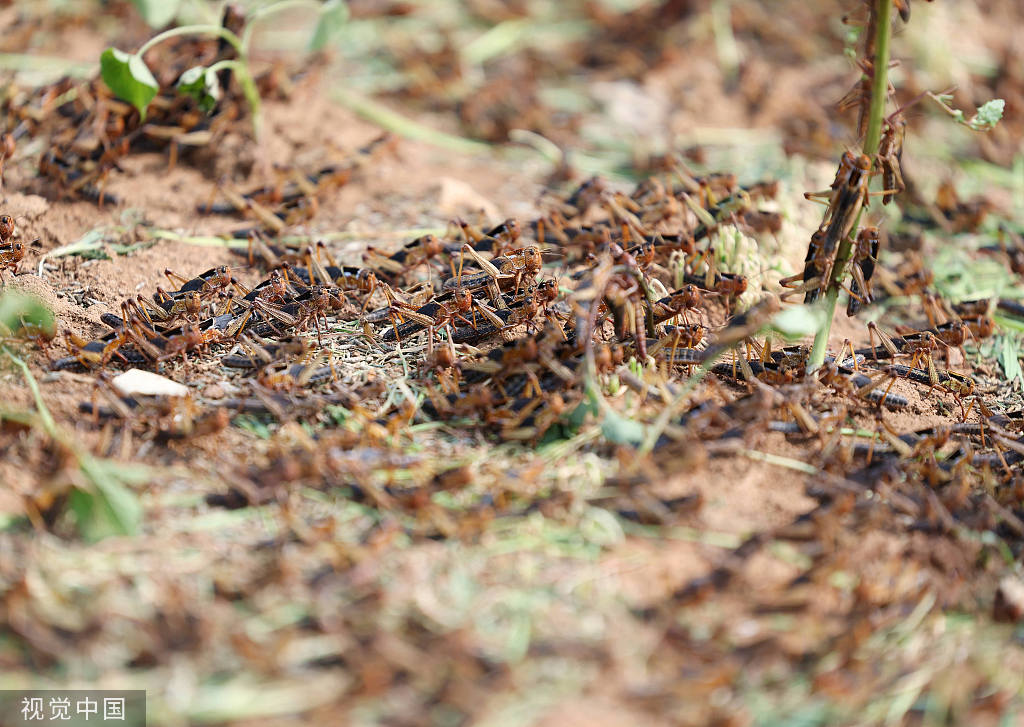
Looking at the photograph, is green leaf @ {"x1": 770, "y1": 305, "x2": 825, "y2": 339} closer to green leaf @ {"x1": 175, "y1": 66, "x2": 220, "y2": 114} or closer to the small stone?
the small stone

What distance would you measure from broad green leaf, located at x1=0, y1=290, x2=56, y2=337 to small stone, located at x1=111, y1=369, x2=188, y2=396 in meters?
0.29

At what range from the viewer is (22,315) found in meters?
3.04

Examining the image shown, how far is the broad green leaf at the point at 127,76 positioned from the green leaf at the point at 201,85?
0.15 m

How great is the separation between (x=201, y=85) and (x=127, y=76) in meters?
0.35

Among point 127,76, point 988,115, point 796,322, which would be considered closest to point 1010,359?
point 988,115

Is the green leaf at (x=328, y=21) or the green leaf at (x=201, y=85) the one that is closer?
the green leaf at (x=201, y=85)

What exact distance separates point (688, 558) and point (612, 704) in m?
0.48

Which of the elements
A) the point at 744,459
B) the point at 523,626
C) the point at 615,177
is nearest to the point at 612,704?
the point at 523,626

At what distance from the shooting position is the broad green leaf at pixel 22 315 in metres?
2.73

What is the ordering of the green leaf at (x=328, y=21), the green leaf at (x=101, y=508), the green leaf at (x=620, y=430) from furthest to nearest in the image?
the green leaf at (x=328, y=21), the green leaf at (x=620, y=430), the green leaf at (x=101, y=508)

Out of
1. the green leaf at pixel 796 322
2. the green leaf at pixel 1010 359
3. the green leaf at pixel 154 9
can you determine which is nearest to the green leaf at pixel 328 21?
the green leaf at pixel 154 9

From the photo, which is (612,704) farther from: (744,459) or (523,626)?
(744,459)

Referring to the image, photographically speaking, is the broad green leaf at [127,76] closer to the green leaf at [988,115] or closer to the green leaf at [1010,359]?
the green leaf at [988,115]

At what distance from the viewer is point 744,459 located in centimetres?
282
